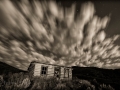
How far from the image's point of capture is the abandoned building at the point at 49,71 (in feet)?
50.5

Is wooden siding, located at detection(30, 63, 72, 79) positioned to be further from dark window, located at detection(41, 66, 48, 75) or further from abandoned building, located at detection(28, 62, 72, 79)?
dark window, located at detection(41, 66, 48, 75)

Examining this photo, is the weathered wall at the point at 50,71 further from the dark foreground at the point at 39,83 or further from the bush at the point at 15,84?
the bush at the point at 15,84

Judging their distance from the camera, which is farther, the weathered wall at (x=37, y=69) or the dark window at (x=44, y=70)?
the dark window at (x=44, y=70)

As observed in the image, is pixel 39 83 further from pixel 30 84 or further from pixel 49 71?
pixel 49 71

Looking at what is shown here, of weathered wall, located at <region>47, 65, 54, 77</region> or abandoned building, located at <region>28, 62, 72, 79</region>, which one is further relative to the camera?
weathered wall, located at <region>47, 65, 54, 77</region>

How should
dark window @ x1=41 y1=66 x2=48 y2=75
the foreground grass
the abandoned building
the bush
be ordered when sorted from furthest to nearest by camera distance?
dark window @ x1=41 y1=66 x2=48 y2=75 < the abandoned building < the foreground grass < the bush

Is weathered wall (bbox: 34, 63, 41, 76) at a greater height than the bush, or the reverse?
weathered wall (bbox: 34, 63, 41, 76)

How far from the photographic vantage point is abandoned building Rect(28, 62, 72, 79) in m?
15.4

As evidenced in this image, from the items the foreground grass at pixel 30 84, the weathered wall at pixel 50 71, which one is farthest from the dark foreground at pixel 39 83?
the weathered wall at pixel 50 71

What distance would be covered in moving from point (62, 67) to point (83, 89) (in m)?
7.90

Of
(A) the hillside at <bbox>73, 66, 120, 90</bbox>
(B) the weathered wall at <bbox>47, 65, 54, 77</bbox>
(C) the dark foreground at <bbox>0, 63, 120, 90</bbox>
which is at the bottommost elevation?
(A) the hillside at <bbox>73, 66, 120, 90</bbox>

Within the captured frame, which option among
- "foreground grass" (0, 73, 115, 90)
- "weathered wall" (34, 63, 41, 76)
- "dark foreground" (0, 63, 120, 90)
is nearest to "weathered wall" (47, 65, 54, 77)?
"weathered wall" (34, 63, 41, 76)

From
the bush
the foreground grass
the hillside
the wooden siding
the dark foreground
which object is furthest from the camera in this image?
the hillside

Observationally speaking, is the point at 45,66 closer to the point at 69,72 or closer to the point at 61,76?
the point at 61,76
